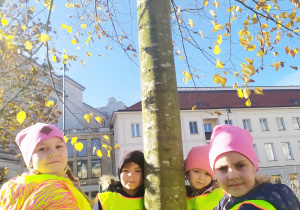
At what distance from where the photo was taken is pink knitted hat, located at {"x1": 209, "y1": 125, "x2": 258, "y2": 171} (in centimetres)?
164

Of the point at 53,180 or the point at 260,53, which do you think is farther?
the point at 260,53

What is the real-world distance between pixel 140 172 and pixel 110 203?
0.39 m

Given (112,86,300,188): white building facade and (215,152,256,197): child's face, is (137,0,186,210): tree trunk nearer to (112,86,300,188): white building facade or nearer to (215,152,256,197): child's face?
(215,152,256,197): child's face

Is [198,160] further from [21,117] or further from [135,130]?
[135,130]

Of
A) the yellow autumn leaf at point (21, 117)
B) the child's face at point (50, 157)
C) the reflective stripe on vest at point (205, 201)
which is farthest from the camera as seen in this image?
the yellow autumn leaf at point (21, 117)

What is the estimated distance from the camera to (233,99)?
100 ft

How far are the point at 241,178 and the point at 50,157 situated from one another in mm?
1374

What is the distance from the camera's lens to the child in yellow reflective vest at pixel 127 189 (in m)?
2.29

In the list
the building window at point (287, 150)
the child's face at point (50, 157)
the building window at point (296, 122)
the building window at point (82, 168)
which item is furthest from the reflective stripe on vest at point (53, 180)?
the building window at point (296, 122)

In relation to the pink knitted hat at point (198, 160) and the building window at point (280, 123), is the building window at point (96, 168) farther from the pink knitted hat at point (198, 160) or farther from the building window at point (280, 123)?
the pink knitted hat at point (198, 160)

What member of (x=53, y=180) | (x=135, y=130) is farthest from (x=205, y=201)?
(x=135, y=130)

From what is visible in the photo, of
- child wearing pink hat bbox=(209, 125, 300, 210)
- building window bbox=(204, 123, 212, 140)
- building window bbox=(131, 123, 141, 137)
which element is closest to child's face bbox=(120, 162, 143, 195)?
child wearing pink hat bbox=(209, 125, 300, 210)

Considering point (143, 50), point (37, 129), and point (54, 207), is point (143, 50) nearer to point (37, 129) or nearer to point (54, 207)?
point (37, 129)

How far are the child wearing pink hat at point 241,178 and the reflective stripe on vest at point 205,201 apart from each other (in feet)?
1.37
